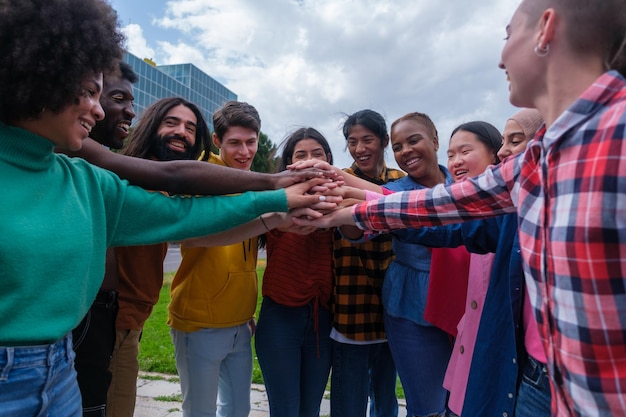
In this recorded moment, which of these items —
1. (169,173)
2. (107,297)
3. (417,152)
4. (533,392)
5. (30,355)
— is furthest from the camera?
(417,152)

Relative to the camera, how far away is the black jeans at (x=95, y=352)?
1.98 meters

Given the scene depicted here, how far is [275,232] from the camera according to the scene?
112 inches

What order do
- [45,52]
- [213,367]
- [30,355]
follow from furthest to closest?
[213,367]
[45,52]
[30,355]

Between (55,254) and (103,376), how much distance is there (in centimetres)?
99

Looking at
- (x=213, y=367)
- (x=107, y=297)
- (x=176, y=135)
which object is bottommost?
(x=213, y=367)

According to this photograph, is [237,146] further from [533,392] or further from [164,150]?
[533,392]

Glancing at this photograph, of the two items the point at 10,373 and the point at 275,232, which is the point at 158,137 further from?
the point at 10,373

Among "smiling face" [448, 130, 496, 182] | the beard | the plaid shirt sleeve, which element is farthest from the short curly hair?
"smiling face" [448, 130, 496, 182]

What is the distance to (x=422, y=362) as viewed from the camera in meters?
2.56

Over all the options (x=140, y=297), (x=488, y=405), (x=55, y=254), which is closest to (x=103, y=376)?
(x=140, y=297)

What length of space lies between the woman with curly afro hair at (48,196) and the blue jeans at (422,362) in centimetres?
173

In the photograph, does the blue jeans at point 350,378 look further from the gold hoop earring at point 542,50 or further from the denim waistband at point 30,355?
the gold hoop earring at point 542,50

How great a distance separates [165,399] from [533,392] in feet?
11.6

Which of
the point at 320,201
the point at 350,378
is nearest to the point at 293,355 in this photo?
the point at 350,378
